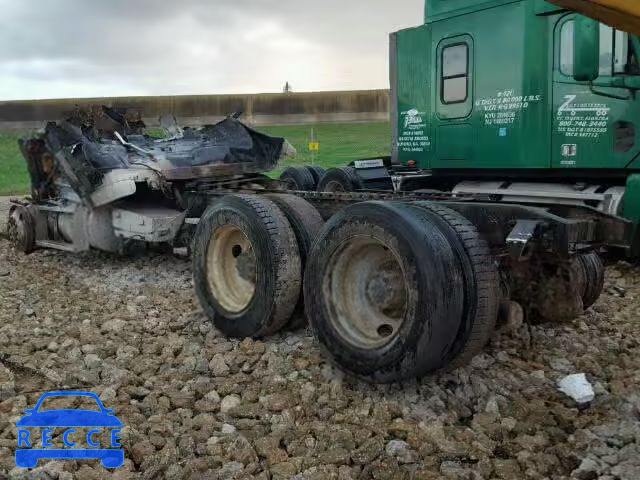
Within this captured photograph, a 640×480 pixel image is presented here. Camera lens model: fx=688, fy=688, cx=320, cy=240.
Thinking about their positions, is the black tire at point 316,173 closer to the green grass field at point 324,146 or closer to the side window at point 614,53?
the green grass field at point 324,146

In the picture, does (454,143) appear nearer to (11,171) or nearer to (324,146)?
(324,146)

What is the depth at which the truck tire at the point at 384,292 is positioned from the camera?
341 cm

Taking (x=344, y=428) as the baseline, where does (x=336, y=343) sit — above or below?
above

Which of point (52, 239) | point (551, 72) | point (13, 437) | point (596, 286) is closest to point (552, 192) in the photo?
point (551, 72)

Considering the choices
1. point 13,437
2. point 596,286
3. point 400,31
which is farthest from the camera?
point 400,31

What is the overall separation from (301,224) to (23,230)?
5152mm

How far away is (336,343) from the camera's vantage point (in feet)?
12.9

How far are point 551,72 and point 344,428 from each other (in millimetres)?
4598

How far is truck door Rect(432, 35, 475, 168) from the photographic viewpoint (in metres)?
7.29

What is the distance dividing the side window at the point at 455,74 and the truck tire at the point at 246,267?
328 centimetres

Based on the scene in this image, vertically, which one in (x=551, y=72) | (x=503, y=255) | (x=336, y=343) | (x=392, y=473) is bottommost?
(x=392, y=473)

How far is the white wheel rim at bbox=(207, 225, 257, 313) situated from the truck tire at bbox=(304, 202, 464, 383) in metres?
0.95

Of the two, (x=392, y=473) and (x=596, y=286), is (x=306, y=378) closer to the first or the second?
(x=392, y=473)

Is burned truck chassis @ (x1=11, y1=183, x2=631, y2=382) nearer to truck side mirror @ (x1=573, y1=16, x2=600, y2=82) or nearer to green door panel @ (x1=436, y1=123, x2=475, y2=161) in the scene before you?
truck side mirror @ (x1=573, y1=16, x2=600, y2=82)
